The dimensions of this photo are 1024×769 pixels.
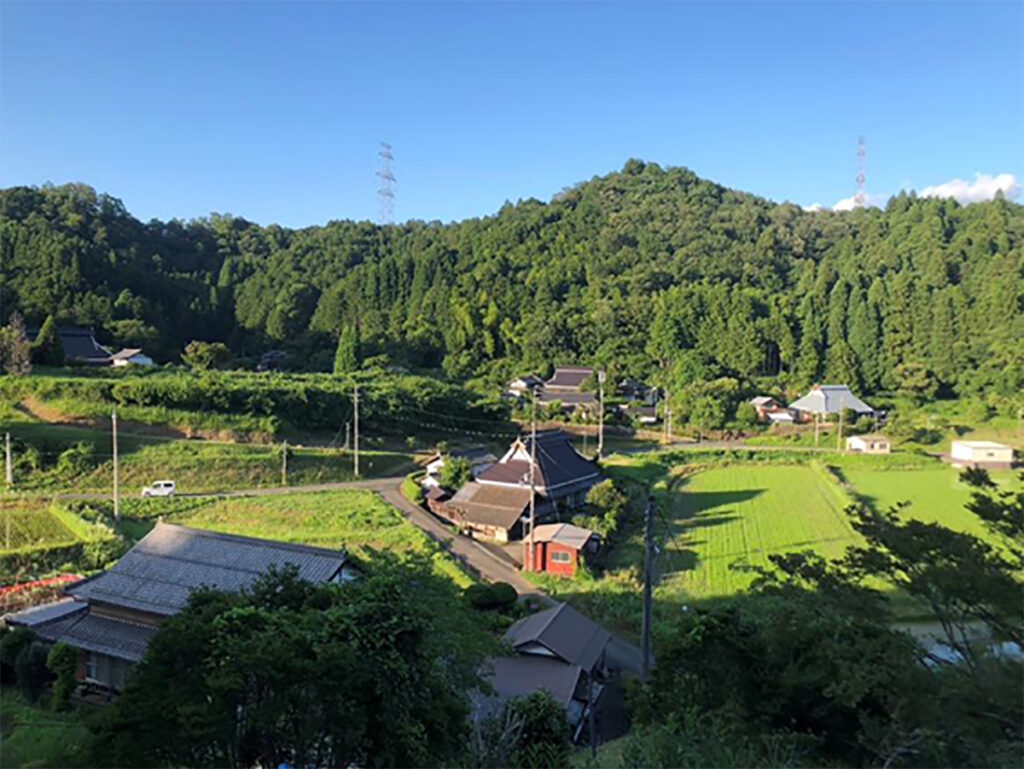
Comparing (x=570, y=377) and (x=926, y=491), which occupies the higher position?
(x=570, y=377)

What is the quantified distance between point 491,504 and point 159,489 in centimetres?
941

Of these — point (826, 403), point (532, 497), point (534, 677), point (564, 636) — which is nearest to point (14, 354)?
point (532, 497)

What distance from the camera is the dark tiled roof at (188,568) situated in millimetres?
10062

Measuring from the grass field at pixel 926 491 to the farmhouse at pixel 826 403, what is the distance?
29.2 feet

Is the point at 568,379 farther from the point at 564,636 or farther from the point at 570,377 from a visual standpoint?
the point at 564,636

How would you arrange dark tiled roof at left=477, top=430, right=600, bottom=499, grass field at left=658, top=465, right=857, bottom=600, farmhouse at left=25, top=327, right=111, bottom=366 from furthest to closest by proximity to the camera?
1. farmhouse at left=25, top=327, right=111, bottom=366
2. dark tiled roof at left=477, top=430, right=600, bottom=499
3. grass field at left=658, top=465, right=857, bottom=600

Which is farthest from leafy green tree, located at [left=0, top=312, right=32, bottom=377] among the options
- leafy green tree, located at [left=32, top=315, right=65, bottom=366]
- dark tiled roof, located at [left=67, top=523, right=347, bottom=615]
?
dark tiled roof, located at [left=67, top=523, right=347, bottom=615]

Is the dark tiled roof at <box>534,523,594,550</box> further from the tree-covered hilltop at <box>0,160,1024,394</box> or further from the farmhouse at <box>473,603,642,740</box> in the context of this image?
the tree-covered hilltop at <box>0,160,1024,394</box>

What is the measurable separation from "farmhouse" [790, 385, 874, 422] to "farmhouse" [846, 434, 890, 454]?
14.9 ft

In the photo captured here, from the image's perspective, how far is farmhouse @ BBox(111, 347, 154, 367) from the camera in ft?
115

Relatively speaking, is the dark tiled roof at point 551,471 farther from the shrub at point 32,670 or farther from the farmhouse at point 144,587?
the shrub at point 32,670

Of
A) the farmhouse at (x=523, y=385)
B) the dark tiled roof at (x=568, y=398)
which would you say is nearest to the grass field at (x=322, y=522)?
the dark tiled roof at (x=568, y=398)

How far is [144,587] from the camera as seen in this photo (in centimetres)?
1031

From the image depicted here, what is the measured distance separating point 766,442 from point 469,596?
2421 cm
